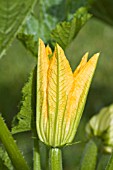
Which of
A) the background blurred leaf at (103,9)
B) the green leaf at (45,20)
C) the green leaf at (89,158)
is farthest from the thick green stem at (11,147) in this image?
the background blurred leaf at (103,9)

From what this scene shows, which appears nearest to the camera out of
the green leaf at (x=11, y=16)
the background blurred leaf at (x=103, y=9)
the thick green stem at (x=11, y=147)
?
the thick green stem at (x=11, y=147)

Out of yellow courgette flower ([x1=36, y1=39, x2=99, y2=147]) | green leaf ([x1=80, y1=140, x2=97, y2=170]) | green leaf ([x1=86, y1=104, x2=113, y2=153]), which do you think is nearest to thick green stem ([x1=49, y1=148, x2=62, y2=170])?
yellow courgette flower ([x1=36, y1=39, x2=99, y2=147])

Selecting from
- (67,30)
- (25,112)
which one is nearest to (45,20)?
(67,30)

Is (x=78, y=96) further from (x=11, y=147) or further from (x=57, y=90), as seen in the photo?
(x=11, y=147)

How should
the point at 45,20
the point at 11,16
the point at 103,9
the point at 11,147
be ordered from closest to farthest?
1. the point at 11,147
2. the point at 11,16
3. the point at 45,20
4. the point at 103,9

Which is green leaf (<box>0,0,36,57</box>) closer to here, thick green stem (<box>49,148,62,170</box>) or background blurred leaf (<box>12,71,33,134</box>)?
background blurred leaf (<box>12,71,33,134</box>)

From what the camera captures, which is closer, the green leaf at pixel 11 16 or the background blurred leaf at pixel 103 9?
the green leaf at pixel 11 16

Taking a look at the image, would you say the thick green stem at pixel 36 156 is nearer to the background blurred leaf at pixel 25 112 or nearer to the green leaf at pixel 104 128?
the background blurred leaf at pixel 25 112
